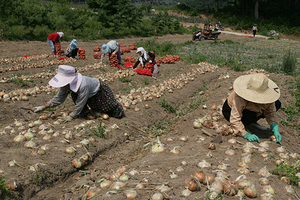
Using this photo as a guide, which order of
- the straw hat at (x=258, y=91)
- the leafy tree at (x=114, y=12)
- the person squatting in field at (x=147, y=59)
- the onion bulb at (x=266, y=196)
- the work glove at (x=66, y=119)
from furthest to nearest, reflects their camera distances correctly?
1. the leafy tree at (x=114, y=12)
2. the person squatting in field at (x=147, y=59)
3. the work glove at (x=66, y=119)
4. the straw hat at (x=258, y=91)
5. the onion bulb at (x=266, y=196)

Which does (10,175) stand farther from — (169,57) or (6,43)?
(6,43)

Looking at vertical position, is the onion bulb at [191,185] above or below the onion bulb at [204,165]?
above

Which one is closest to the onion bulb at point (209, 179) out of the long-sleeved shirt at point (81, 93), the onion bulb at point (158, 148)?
the onion bulb at point (158, 148)

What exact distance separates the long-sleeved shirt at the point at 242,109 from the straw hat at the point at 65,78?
2639 millimetres

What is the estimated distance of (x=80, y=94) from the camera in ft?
12.5

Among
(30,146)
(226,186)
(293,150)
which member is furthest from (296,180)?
(30,146)

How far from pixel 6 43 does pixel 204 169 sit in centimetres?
1502

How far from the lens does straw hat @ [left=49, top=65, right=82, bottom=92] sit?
354 centimetres

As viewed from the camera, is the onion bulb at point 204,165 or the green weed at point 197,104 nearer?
the onion bulb at point 204,165

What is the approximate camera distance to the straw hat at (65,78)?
354 centimetres

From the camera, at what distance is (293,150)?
12.0 feet

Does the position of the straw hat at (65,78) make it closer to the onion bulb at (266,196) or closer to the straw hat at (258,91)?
the straw hat at (258,91)

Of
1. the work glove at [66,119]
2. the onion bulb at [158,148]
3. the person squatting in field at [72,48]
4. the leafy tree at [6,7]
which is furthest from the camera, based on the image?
the leafy tree at [6,7]

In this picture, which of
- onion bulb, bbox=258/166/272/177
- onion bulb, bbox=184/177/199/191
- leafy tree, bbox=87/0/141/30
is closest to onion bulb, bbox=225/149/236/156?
onion bulb, bbox=258/166/272/177
